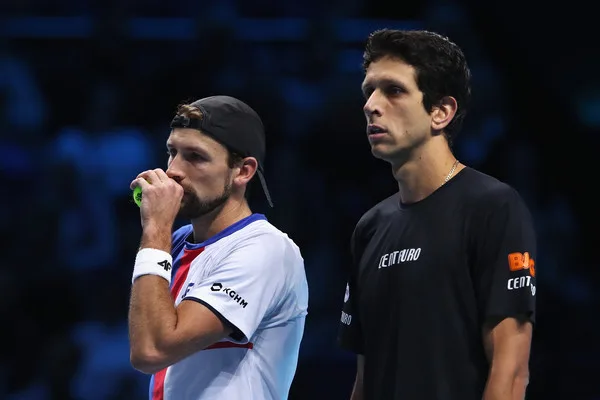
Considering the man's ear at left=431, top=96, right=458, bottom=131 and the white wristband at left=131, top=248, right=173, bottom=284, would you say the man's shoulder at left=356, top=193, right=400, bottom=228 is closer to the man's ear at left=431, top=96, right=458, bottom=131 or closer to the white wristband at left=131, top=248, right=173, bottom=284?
the man's ear at left=431, top=96, right=458, bottom=131

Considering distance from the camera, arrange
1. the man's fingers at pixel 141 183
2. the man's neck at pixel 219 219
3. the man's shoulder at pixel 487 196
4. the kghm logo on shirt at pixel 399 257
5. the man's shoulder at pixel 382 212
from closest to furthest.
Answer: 1. the man's shoulder at pixel 487 196
2. the kghm logo on shirt at pixel 399 257
3. the man's shoulder at pixel 382 212
4. the man's fingers at pixel 141 183
5. the man's neck at pixel 219 219

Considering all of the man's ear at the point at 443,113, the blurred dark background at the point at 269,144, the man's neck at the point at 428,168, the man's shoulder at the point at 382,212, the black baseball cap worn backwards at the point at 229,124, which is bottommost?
the man's shoulder at the point at 382,212

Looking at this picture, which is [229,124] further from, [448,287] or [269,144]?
[269,144]

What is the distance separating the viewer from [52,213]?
6.70 meters

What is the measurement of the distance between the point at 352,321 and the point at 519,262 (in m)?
0.74

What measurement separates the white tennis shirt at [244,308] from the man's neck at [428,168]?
56cm

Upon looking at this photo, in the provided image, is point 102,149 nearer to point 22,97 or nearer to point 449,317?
point 22,97

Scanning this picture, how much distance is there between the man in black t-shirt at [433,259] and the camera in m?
2.68

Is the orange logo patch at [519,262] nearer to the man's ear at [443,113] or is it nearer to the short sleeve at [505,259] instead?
the short sleeve at [505,259]

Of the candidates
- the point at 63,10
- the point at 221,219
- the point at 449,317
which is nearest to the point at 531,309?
the point at 449,317

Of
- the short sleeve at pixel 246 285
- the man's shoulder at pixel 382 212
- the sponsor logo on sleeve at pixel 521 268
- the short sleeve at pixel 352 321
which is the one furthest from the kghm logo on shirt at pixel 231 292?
the sponsor logo on sleeve at pixel 521 268

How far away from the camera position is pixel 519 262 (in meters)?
2.68

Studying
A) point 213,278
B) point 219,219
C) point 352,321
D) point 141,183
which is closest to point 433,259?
point 352,321

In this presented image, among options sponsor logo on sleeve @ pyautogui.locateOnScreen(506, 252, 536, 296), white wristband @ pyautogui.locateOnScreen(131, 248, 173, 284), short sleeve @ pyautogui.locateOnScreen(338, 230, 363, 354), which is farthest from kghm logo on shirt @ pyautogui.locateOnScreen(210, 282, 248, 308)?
sponsor logo on sleeve @ pyautogui.locateOnScreen(506, 252, 536, 296)
